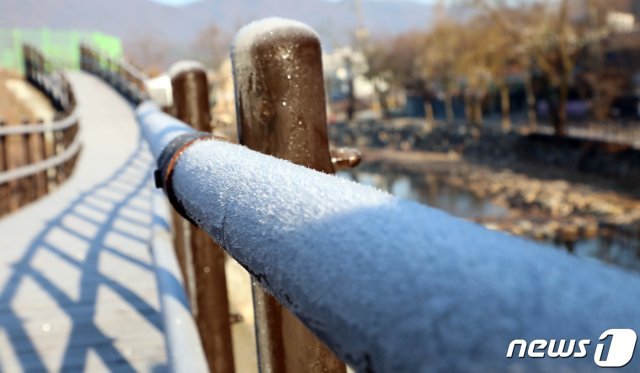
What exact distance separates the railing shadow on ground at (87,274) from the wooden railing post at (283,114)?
1801 mm

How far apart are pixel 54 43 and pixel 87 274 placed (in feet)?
135

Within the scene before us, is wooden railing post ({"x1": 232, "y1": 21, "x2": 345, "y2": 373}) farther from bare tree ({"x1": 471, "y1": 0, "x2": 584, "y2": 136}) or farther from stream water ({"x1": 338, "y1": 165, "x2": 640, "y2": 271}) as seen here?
bare tree ({"x1": 471, "y1": 0, "x2": 584, "y2": 136})

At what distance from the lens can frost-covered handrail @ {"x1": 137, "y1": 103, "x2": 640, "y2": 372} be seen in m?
0.40

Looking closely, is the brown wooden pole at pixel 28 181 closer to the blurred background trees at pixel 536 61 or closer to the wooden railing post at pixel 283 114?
the wooden railing post at pixel 283 114

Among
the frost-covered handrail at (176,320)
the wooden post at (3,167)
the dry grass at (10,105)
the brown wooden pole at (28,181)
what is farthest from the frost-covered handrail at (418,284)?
the dry grass at (10,105)

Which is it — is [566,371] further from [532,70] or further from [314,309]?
[532,70]

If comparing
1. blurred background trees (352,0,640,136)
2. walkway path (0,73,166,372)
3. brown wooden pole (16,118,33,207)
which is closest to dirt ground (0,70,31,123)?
brown wooden pole (16,118,33,207)

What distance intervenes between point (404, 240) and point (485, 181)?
2941 centimetres

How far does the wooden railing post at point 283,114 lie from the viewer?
1348mm

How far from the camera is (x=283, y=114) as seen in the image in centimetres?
139

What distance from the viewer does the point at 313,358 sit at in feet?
4.41

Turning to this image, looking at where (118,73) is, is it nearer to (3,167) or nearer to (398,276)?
(3,167)

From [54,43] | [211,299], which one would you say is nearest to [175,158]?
[211,299]

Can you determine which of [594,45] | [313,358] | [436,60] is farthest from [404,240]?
[436,60]
